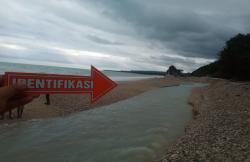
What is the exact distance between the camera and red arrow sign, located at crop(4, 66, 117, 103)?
22.5 ft

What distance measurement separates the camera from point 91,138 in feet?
31.9

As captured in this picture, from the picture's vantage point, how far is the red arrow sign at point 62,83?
6.85 m

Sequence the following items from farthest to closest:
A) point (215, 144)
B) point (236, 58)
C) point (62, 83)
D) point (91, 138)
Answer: point (236, 58), point (91, 138), point (215, 144), point (62, 83)

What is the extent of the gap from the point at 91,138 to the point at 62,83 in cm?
270

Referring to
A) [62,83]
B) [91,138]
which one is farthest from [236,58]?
[62,83]

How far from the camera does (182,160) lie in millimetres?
7090

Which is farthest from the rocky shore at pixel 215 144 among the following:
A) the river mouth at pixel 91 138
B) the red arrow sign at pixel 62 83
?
the red arrow sign at pixel 62 83

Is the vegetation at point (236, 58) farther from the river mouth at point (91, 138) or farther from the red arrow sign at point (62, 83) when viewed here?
the red arrow sign at point (62, 83)

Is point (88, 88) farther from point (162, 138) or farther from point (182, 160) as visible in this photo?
point (162, 138)

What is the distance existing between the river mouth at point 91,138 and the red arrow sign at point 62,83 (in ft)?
5.16

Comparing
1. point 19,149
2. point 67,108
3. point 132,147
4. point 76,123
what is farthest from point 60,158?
point 67,108

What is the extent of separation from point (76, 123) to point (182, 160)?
577cm

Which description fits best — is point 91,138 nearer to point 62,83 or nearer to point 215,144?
point 62,83

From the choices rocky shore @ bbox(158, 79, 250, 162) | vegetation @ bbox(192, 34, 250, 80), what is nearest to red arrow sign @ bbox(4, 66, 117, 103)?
rocky shore @ bbox(158, 79, 250, 162)
